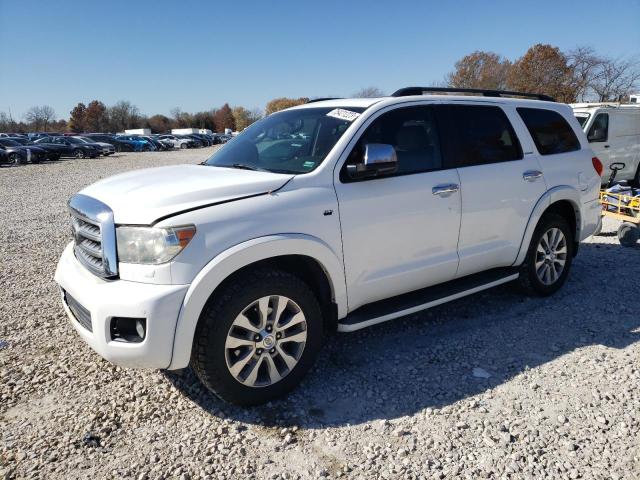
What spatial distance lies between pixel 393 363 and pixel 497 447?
3.49 ft

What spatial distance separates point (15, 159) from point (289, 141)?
94.1 feet

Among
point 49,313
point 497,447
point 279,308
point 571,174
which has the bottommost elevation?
point 497,447

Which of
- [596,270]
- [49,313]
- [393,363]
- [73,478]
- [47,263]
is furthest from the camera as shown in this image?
[47,263]

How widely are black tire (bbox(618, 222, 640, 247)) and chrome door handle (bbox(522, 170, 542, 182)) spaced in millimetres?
3263

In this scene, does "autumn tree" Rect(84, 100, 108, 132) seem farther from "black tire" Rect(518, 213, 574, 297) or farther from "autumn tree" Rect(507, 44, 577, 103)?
"black tire" Rect(518, 213, 574, 297)

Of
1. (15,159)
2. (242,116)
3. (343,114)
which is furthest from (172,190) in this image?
(242,116)

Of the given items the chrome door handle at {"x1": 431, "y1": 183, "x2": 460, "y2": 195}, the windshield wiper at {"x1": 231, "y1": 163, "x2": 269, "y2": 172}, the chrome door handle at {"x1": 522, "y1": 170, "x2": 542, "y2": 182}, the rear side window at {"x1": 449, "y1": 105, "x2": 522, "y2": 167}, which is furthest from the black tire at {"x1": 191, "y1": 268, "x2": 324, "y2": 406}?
the chrome door handle at {"x1": 522, "y1": 170, "x2": 542, "y2": 182}

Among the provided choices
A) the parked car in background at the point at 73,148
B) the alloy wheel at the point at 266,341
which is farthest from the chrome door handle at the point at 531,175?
the parked car in background at the point at 73,148

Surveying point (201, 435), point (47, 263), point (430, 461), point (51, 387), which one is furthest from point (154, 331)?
point (47, 263)

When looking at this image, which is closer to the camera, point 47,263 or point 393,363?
point 393,363

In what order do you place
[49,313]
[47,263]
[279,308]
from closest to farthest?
[279,308]
[49,313]
[47,263]

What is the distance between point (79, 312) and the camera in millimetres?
2990

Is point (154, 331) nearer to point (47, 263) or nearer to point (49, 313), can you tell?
point (49, 313)

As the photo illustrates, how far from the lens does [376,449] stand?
8.77ft
